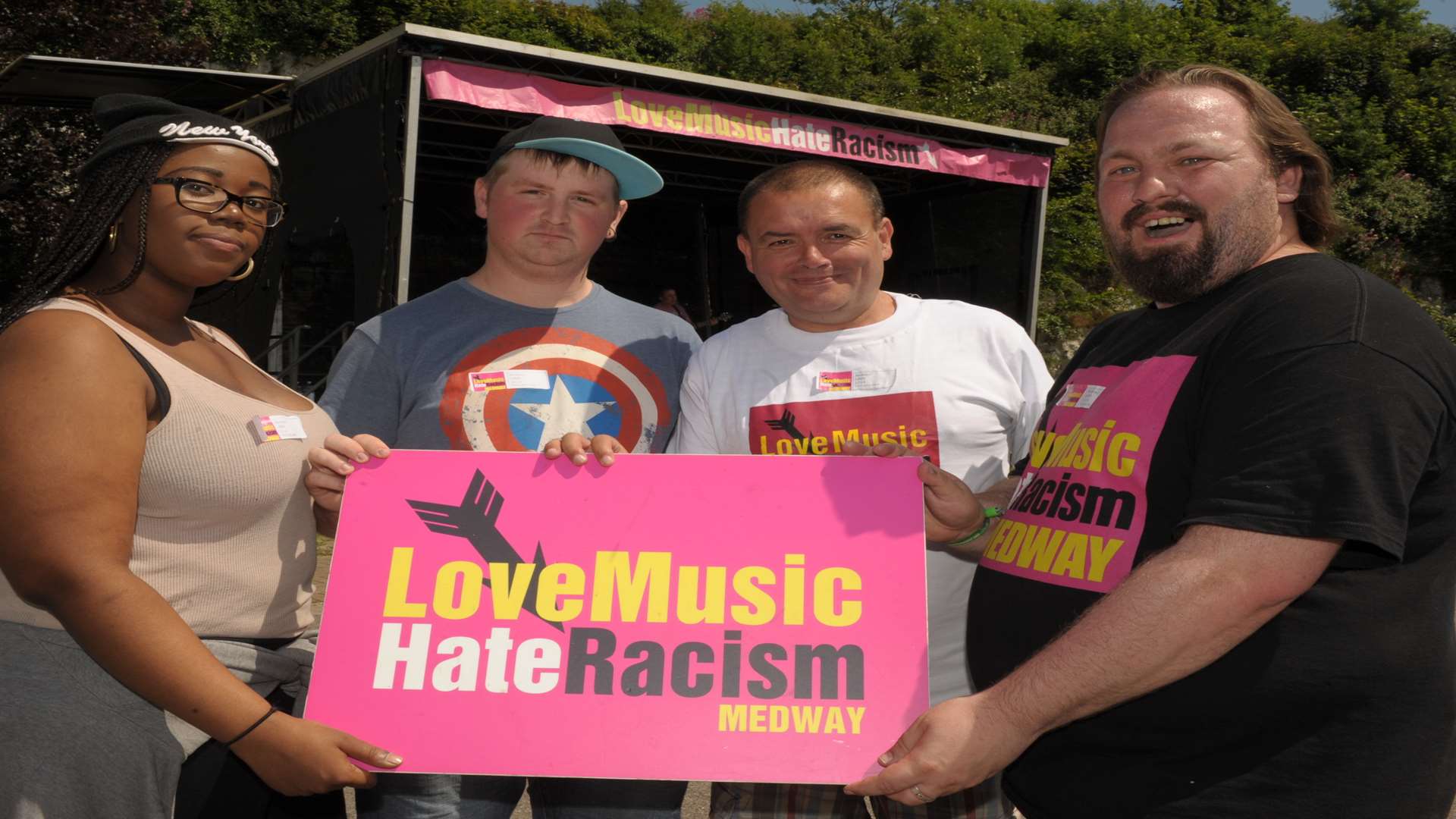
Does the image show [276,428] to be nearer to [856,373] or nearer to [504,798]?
[504,798]

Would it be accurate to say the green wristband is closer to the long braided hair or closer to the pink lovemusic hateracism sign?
the pink lovemusic hateracism sign

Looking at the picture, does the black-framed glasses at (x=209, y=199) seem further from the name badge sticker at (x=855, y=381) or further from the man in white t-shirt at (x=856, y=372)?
the name badge sticker at (x=855, y=381)

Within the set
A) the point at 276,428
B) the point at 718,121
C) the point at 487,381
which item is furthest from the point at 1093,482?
the point at 718,121

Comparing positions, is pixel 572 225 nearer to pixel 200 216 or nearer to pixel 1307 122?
pixel 200 216

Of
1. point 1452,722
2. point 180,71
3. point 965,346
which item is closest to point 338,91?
point 180,71

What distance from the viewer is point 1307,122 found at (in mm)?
24766

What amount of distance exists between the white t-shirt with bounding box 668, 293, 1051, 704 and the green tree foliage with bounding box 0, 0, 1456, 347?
17179 mm

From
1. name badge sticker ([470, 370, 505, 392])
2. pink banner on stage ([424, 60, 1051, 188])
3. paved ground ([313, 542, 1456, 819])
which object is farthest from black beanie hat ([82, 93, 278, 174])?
pink banner on stage ([424, 60, 1051, 188])

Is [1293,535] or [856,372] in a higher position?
[856,372]

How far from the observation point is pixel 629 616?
5.80ft

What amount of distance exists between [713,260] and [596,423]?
14.7 m

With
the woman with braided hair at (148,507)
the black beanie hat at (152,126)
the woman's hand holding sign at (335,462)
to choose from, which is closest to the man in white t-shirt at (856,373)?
the woman's hand holding sign at (335,462)

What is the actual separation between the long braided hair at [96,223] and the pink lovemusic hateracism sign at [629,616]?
618 millimetres

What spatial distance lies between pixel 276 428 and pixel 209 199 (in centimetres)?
47
